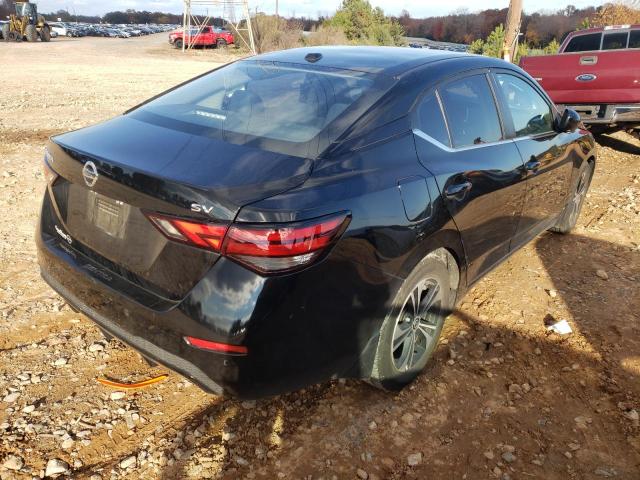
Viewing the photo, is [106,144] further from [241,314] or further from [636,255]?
[636,255]

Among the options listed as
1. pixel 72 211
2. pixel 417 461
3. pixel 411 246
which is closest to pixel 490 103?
pixel 411 246

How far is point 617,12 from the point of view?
2353cm

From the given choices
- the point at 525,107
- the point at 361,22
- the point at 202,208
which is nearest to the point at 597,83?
the point at 525,107

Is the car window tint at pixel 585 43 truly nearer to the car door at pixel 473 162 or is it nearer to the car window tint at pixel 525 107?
the car window tint at pixel 525 107

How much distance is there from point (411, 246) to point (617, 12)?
26887 millimetres

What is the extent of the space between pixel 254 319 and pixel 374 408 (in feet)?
3.78

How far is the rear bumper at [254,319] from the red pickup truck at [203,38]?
3674 cm

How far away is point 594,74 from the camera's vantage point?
287 inches

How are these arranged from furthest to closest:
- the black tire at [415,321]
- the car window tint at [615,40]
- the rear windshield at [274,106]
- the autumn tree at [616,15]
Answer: the autumn tree at [616,15] < the car window tint at [615,40] < the black tire at [415,321] < the rear windshield at [274,106]

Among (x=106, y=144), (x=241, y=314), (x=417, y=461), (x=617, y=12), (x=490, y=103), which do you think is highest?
(x=617, y=12)

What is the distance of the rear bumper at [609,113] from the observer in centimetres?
705

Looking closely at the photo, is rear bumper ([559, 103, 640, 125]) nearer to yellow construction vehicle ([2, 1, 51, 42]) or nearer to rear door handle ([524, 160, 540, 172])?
rear door handle ([524, 160, 540, 172])

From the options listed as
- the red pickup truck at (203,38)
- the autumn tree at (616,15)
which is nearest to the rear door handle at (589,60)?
the autumn tree at (616,15)

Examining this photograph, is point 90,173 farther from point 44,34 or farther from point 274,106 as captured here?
point 44,34
